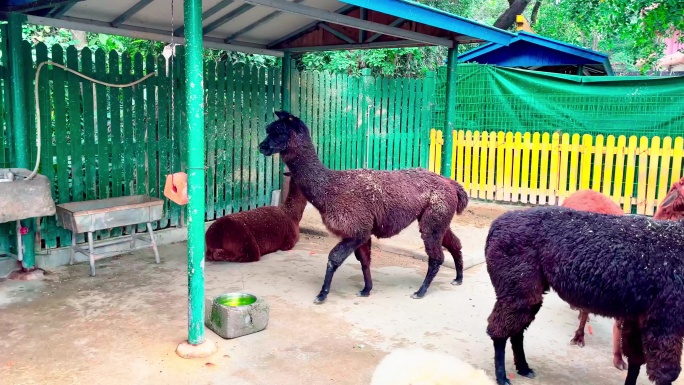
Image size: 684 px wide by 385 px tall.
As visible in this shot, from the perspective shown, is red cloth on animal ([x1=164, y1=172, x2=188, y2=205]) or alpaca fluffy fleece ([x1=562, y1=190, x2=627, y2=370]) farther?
red cloth on animal ([x1=164, y1=172, x2=188, y2=205])

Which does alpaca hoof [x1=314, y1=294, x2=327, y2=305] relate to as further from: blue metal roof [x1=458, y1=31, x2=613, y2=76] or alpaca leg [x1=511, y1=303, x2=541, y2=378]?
blue metal roof [x1=458, y1=31, x2=613, y2=76]

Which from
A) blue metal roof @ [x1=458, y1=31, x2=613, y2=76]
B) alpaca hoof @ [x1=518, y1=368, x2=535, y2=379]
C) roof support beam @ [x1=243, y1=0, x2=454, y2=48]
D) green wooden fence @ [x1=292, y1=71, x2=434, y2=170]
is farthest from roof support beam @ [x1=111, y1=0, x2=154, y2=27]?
blue metal roof @ [x1=458, y1=31, x2=613, y2=76]

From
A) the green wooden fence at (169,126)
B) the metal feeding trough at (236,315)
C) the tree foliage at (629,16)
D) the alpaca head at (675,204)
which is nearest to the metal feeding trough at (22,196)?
the green wooden fence at (169,126)

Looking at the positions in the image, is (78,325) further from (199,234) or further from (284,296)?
(284,296)

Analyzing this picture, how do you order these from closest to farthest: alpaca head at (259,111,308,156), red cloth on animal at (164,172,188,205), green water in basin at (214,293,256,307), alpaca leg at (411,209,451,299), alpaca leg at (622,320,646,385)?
alpaca leg at (622,320,646,385) < red cloth on animal at (164,172,188,205) < green water in basin at (214,293,256,307) < alpaca head at (259,111,308,156) < alpaca leg at (411,209,451,299)

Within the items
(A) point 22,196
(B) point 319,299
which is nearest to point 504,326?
(B) point 319,299

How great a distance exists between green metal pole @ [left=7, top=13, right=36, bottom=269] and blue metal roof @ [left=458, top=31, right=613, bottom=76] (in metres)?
9.39

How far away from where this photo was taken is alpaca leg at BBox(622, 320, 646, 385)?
3.52 metres

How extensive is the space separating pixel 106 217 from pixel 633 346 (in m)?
5.00

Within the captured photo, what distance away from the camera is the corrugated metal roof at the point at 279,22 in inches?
223

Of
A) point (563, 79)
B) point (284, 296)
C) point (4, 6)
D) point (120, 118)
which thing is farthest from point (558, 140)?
point (4, 6)

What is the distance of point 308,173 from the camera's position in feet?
18.2

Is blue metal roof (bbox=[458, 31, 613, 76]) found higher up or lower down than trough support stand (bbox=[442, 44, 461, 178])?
higher up

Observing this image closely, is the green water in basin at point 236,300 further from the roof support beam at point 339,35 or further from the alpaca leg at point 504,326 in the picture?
the roof support beam at point 339,35
